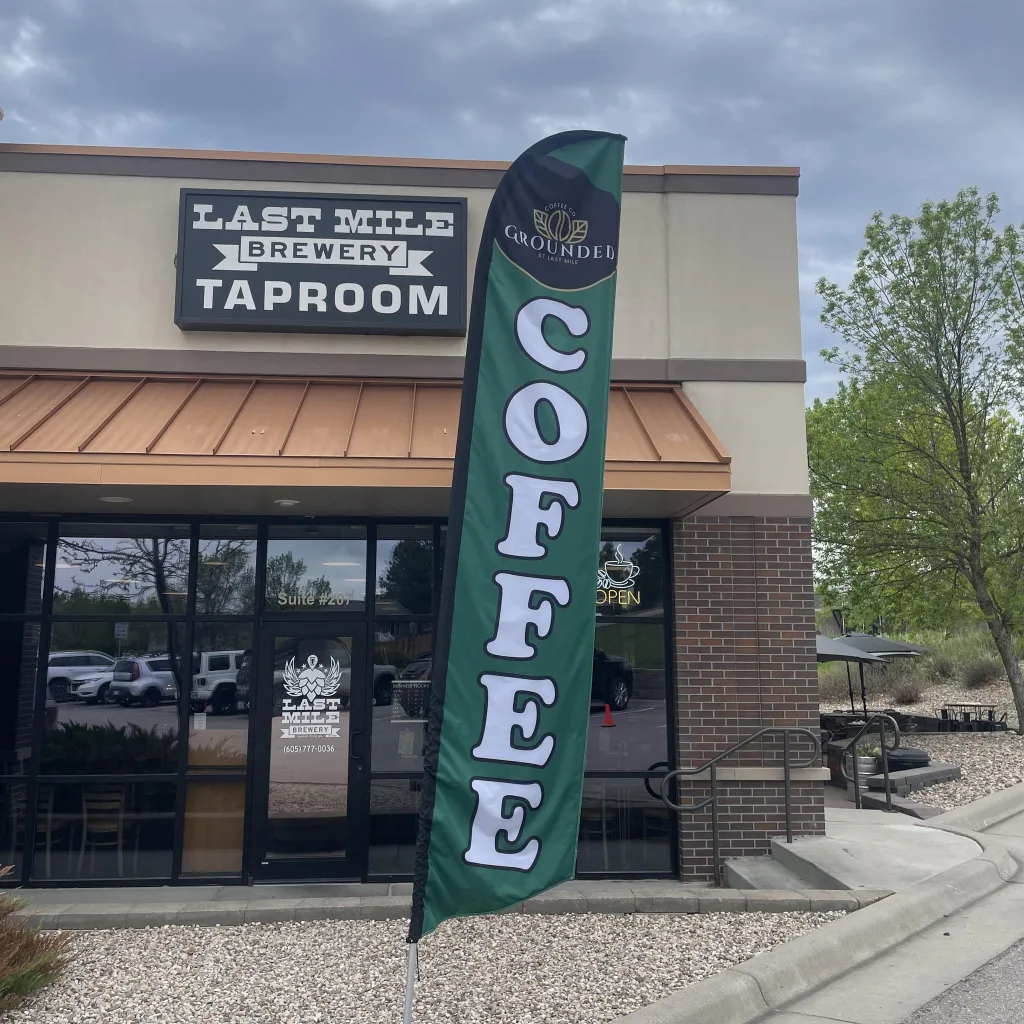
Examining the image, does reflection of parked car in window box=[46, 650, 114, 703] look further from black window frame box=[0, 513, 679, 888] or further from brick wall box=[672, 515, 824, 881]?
brick wall box=[672, 515, 824, 881]

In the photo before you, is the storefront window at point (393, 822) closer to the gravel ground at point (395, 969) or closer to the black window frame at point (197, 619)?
the black window frame at point (197, 619)

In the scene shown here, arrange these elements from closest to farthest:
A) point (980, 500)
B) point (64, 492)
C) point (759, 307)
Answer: point (64, 492) → point (759, 307) → point (980, 500)

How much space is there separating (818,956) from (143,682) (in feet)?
20.2

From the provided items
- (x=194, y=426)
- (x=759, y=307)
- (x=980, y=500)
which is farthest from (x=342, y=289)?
(x=980, y=500)

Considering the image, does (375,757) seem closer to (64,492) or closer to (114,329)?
(64,492)

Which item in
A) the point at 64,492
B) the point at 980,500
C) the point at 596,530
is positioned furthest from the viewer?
the point at 980,500

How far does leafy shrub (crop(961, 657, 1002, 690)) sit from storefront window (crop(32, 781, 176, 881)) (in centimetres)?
2503

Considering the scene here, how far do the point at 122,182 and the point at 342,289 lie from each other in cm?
241

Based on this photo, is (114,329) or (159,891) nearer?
(159,891)

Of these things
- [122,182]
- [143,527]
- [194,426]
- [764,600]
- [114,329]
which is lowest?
[764,600]

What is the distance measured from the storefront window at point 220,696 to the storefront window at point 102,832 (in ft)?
1.57

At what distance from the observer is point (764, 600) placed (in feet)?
29.8

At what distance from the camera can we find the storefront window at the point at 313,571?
9008 mm

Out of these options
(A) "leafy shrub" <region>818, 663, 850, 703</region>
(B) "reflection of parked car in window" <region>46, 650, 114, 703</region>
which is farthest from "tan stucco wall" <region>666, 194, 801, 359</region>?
(A) "leafy shrub" <region>818, 663, 850, 703</region>
